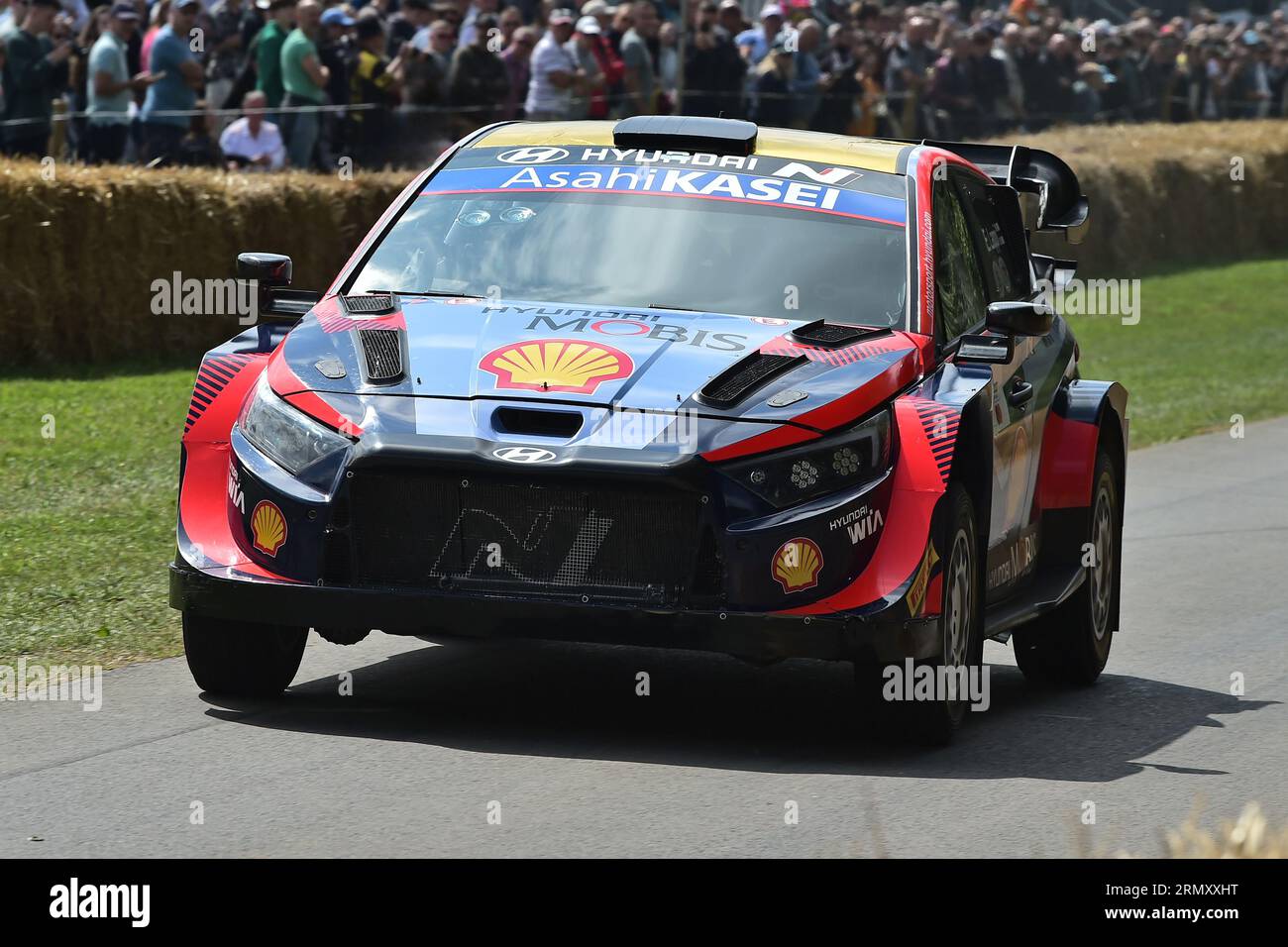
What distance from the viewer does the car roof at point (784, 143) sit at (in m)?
8.18

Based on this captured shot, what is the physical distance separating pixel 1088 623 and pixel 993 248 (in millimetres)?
1430

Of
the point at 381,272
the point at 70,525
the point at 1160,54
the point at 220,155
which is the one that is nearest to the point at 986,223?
the point at 381,272

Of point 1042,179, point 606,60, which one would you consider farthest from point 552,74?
point 1042,179

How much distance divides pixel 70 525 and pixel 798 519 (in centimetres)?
546

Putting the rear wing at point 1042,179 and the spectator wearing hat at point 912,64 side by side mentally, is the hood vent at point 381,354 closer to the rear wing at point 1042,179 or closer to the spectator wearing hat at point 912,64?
the rear wing at point 1042,179

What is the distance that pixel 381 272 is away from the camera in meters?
7.92

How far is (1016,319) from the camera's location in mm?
7398

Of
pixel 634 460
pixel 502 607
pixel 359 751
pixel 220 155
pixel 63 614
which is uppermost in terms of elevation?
pixel 634 460

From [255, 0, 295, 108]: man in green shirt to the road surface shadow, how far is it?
36.0 ft

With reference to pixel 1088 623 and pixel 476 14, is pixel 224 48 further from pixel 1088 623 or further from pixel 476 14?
pixel 1088 623

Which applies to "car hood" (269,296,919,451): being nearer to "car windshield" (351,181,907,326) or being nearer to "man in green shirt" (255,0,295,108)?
"car windshield" (351,181,907,326)

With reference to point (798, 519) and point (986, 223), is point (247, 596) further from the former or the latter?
point (986, 223)

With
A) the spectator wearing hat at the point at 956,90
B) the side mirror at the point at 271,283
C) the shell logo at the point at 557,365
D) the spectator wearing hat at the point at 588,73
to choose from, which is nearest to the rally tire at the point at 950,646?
the shell logo at the point at 557,365

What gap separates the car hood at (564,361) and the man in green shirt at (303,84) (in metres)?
11.9
